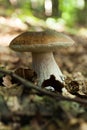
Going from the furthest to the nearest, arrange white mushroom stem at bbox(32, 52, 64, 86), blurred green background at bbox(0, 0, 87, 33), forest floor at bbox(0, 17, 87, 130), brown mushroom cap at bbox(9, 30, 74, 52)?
1. blurred green background at bbox(0, 0, 87, 33)
2. white mushroom stem at bbox(32, 52, 64, 86)
3. brown mushroom cap at bbox(9, 30, 74, 52)
4. forest floor at bbox(0, 17, 87, 130)

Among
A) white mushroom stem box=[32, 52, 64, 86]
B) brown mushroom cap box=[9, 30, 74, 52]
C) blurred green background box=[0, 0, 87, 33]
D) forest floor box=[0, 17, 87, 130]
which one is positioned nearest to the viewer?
forest floor box=[0, 17, 87, 130]

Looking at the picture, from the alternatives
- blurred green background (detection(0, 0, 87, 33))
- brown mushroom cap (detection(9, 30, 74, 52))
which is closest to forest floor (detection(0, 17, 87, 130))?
brown mushroom cap (detection(9, 30, 74, 52))

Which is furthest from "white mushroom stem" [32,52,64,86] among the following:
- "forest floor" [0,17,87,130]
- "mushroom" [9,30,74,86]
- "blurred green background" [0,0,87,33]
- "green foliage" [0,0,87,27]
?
"green foliage" [0,0,87,27]

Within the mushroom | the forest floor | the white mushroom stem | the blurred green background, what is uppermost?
the blurred green background

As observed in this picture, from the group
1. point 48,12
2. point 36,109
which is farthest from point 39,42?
point 48,12

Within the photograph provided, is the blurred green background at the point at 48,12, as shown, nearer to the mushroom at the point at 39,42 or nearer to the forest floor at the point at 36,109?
the mushroom at the point at 39,42

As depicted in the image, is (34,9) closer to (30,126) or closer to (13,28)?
(13,28)

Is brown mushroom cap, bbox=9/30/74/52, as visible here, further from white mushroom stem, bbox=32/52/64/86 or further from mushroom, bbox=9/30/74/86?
white mushroom stem, bbox=32/52/64/86

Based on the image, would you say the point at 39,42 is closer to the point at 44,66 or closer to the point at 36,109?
the point at 44,66

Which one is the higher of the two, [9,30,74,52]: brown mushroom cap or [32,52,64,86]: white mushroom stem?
[9,30,74,52]: brown mushroom cap

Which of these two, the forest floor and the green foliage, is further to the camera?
the green foliage

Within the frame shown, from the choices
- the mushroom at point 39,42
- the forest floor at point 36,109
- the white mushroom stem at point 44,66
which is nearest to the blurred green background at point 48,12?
the white mushroom stem at point 44,66
